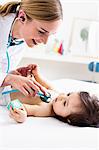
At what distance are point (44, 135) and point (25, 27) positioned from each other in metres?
0.60

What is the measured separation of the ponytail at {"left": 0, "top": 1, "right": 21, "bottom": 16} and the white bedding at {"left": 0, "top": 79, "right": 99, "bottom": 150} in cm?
53

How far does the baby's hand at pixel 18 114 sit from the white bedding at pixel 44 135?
0.02 m

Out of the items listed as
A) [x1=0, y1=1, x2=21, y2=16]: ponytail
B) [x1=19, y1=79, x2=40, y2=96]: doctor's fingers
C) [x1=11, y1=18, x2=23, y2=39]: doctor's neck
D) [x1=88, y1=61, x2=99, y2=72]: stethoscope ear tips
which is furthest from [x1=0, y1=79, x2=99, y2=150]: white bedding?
[x1=88, y1=61, x2=99, y2=72]: stethoscope ear tips

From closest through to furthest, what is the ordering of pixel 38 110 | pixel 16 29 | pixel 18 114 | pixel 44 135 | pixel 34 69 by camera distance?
pixel 44 135 → pixel 18 114 → pixel 38 110 → pixel 16 29 → pixel 34 69

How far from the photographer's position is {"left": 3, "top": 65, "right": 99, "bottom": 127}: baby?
4.92 feet

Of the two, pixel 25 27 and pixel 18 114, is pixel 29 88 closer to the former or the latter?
pixel 18 114

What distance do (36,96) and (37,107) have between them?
7 centimetres

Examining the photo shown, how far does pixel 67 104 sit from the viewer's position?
1570 mm

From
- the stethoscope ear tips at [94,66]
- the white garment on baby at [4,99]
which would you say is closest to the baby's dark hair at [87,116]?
the white garment on baby at [4,99]

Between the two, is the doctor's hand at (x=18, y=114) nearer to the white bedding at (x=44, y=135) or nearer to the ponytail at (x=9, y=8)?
the white bedding at (x=44, y=135)

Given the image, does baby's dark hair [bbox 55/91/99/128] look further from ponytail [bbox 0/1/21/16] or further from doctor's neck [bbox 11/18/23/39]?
ponytail [bbox 0/1/21/16]

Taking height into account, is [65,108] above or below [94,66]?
above

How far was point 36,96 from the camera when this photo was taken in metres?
1.66

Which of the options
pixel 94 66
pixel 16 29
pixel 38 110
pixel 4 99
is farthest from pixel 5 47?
pixel 94 66
